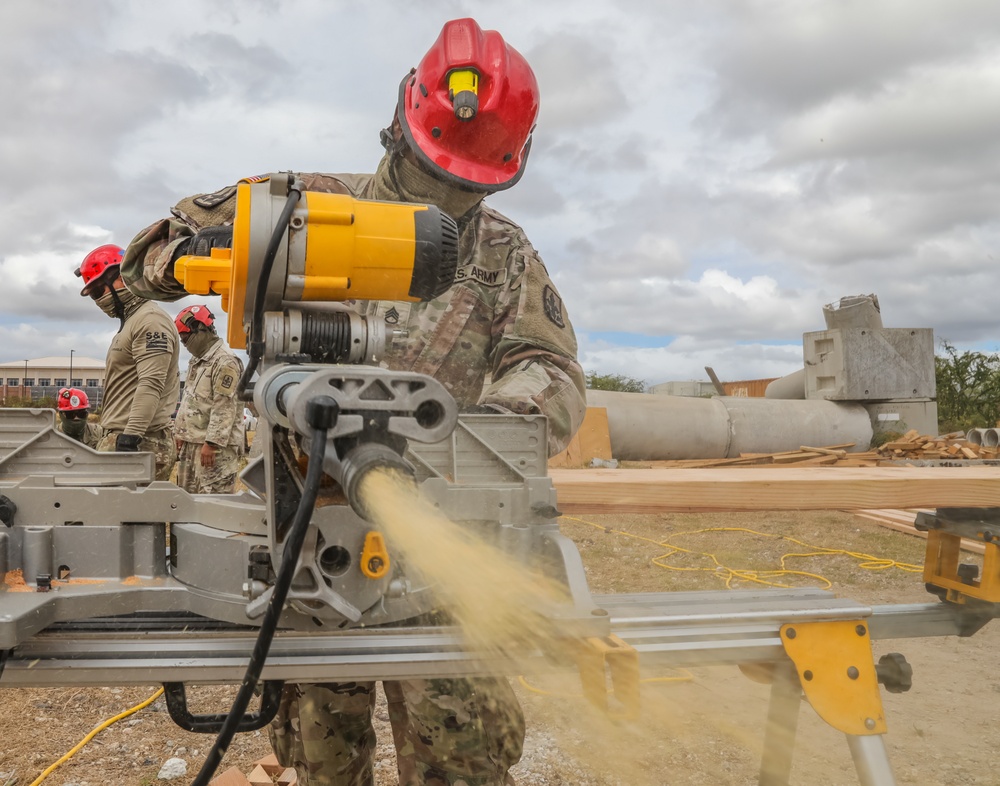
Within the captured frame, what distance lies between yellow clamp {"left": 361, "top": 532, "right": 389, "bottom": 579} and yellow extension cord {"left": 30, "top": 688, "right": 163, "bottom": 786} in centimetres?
234

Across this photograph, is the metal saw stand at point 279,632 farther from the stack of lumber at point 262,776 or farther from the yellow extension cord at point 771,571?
the yellow extension cord at point 771,571

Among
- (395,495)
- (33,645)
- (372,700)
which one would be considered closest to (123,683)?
(33,645)

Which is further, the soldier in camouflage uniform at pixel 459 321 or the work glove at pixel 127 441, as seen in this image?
the work glove at pixel 127 441

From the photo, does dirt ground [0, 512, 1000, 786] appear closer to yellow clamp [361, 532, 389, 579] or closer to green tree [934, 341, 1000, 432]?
yellow clamp [361, 532, 389, 579]

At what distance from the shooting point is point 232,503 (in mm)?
1456

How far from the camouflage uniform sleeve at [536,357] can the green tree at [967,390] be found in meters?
16.1

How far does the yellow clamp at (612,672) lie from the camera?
1229 mm

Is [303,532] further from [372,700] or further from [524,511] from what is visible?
[372,700]

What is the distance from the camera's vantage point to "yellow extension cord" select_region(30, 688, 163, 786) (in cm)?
279

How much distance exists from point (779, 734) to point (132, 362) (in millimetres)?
4853

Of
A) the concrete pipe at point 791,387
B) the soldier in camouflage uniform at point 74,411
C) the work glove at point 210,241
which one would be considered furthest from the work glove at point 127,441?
the concrete pipe at point 791,387

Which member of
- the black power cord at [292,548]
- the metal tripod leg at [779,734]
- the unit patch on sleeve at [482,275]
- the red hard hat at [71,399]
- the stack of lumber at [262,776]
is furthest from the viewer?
the red hard hat at [71,399]

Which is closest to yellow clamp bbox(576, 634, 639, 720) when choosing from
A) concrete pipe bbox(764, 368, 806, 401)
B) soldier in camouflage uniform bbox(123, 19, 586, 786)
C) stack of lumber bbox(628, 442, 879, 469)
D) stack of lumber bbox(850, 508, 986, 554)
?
soldier in camouflage uniform bbox(123, 19, 586, 786)

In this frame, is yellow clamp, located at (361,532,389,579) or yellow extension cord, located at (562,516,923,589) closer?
yellow clamp, located at (361,532,389,579)
